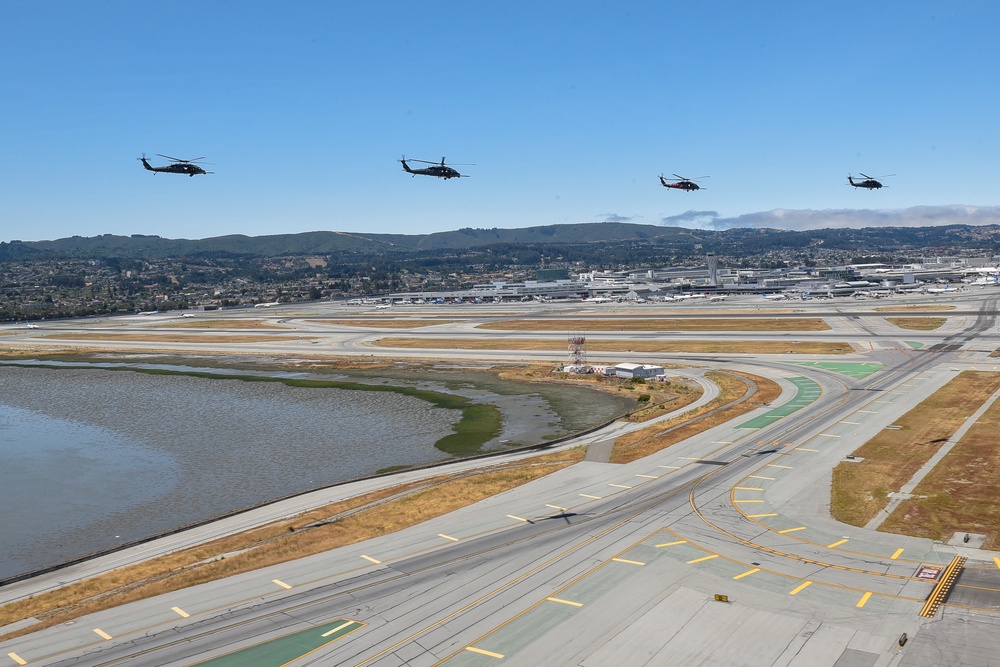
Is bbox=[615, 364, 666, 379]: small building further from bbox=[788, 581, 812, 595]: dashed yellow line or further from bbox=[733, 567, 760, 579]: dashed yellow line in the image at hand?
bbox=[788, 581, 812, 595]: dashed yellow line

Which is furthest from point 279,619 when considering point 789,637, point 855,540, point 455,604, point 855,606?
point 855,540

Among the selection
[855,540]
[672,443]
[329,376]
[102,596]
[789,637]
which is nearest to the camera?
[789,637]

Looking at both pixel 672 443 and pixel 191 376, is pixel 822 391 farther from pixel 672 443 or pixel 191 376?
pixel 191 376

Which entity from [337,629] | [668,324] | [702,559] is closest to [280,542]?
[337,629]

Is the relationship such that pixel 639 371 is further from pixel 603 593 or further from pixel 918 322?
pixel 918 322

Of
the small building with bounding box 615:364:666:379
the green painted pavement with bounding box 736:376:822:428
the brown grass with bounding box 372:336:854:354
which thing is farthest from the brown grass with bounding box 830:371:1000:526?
the brown grass with bounding box 372:336:854:354

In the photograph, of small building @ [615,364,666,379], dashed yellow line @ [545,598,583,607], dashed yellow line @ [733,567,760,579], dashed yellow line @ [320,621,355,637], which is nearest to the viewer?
dashed yellow line @ [320,621,355,637]
